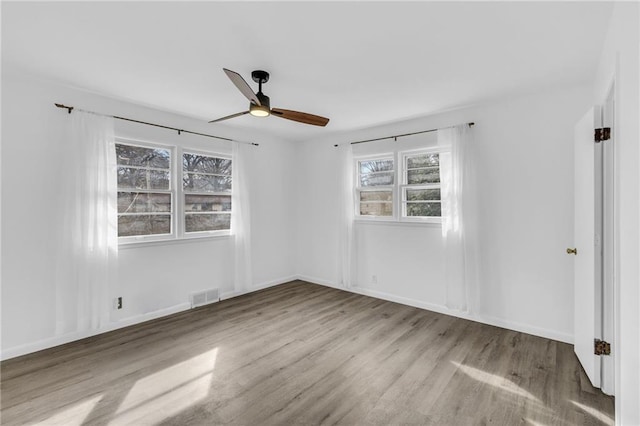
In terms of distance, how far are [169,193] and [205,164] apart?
0.68 meters

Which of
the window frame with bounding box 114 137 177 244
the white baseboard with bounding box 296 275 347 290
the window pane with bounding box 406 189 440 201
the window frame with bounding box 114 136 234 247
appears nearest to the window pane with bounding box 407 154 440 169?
the window pane with bounding box 406 189 440 201

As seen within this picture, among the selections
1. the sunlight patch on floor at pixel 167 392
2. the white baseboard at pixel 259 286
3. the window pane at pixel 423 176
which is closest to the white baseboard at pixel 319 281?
the white baseboard at pixel 259 286

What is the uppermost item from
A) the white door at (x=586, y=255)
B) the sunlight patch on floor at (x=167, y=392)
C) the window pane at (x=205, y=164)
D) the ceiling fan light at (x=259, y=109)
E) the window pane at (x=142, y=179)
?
the ceiling fan light at (x=259, y=109)

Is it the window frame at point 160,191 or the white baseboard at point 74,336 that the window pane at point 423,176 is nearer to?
the window frame at point 160,191

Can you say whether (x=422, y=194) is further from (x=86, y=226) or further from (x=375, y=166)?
(x=86, y=226)

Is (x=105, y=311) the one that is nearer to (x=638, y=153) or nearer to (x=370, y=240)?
(x=370, y=240)

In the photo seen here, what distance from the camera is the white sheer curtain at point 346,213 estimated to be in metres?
4.64

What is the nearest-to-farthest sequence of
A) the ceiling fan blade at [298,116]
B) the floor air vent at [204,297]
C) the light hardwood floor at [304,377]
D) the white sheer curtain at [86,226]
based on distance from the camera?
the light hardwood floor at [304,377] < the ceiling fan blade at [298,116] < the white sheer curtain at [86,226] < the floor air vent at [204,297]

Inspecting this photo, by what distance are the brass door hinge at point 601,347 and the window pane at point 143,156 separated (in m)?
4.67

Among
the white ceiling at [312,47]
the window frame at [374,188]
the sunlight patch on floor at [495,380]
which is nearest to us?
the white ceiling at [312,47]

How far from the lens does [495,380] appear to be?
2352 millimetres

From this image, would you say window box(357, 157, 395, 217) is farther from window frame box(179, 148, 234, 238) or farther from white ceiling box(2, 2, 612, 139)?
window frame box(179, 148, 234, 238)

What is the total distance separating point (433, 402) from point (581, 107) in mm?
3081

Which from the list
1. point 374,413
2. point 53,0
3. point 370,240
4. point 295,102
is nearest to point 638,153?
point 374,413
